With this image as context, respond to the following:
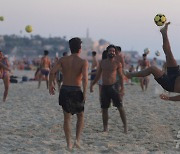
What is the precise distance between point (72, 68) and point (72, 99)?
0.46 metres

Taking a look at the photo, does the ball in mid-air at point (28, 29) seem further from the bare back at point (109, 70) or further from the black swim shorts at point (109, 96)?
the black swim shorts at point (109, 96)

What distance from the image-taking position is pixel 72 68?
238 inches

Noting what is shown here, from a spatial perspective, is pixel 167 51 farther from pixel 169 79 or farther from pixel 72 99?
pixel 72 99

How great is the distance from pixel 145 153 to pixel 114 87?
190cm

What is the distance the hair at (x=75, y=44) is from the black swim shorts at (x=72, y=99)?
560mm

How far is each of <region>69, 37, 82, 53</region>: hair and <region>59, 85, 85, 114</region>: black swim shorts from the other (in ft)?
1.84

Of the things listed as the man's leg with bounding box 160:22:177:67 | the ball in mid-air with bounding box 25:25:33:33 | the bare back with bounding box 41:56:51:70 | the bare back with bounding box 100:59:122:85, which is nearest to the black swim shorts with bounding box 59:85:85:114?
the man's leg with bounding box 160:22:177:67

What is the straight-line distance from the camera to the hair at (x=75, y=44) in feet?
19.5

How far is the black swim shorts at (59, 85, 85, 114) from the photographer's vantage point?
599cm

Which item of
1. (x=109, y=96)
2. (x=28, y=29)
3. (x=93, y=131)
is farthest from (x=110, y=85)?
(x=28, y=29)

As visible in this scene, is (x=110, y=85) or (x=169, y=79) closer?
(x=169, y=79)

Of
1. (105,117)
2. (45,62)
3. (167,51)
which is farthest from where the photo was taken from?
(45,62)

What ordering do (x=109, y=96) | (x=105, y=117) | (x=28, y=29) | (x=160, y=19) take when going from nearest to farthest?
(x=109, y=96) → (x=105, y=117) → (x=160, y=19) → (x=28, y=29)

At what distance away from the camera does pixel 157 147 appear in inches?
249
